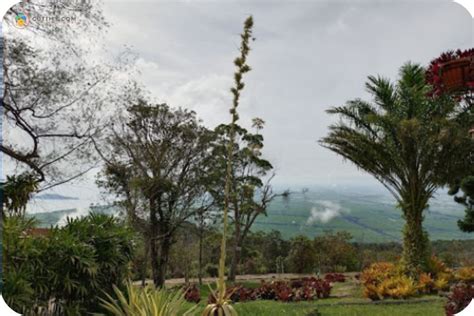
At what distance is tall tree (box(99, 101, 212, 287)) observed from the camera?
21.3 ft

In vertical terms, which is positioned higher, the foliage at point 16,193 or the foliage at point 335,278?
the foliage at point 16,193

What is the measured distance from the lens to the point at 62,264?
10.6 ft

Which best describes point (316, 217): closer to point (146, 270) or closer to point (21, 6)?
point (146, 270)

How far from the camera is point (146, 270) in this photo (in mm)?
6621

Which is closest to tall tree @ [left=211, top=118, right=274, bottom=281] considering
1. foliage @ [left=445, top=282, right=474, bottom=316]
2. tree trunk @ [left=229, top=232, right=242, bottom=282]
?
tree trunk @ [left=229, top=232, right=242, bottom=282]

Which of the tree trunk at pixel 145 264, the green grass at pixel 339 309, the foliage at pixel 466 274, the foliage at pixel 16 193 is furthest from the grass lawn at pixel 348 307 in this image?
the foliage at pixel 16 193

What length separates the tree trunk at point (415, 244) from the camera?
630 cm

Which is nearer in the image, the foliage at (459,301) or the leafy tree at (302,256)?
the foliage at (459,301)

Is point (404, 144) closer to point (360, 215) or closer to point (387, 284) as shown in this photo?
point (360, 215)

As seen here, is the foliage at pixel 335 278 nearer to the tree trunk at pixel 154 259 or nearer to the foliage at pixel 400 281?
the foliage at pixel 400 281

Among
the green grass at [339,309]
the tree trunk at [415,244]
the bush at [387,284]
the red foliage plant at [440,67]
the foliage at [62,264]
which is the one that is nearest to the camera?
the red foliage plant at [440,67]

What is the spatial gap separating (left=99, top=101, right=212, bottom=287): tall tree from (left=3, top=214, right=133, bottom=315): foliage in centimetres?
267

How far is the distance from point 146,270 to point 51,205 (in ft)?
6.94

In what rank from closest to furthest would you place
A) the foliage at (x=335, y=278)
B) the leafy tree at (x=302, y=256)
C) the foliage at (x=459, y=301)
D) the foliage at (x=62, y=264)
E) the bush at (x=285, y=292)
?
the foliage at (x=62, y=264) → the foliage at (x=459, y=301) → the bush at (x=285, y=292) → the foliage at (x=335, y=278) → the leafy tree at (x=302, y=256)
